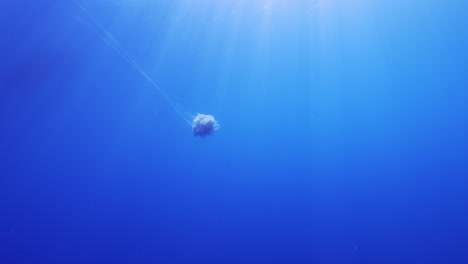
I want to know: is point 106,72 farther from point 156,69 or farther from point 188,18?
point 188,18

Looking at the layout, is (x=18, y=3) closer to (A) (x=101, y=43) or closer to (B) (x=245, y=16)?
(A) (x=101, y=43)

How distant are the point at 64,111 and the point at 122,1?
8.96 feet

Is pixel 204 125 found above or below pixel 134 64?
below

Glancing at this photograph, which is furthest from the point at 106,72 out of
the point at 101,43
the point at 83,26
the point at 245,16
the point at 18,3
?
the point at 245,16

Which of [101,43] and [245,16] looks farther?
[245,16]

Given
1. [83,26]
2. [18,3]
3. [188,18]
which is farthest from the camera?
[188,18]

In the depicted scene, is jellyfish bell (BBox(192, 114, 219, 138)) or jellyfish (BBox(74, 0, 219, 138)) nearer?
jellyfish (BBox(74, 0, 219, 138))

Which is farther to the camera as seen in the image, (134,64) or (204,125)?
(134,64)

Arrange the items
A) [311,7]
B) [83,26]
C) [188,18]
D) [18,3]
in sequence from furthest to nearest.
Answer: [311,7], [188,18], [83,26], [18,3]

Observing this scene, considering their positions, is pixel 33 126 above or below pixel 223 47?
below

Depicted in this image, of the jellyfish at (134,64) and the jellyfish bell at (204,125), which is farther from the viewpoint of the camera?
the jellyfish bell at (204,125)

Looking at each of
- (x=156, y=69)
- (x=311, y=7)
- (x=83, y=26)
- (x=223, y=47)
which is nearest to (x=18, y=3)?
Answer: (x=83, y=26)

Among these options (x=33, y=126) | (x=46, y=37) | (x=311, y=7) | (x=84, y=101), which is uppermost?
(x=311, y=7)

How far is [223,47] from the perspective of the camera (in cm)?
706
